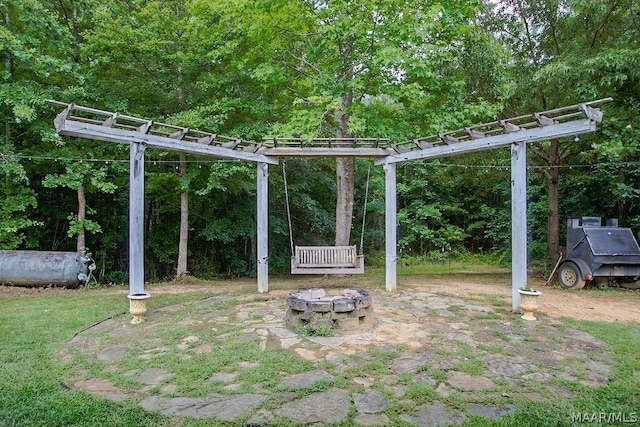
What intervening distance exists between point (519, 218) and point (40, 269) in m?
7.74

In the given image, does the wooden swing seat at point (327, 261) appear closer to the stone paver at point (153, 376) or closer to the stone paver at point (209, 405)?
the stone paver at point (153, 376)

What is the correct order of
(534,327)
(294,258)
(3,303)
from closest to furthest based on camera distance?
(534,327) → (3,303) → (294,258)

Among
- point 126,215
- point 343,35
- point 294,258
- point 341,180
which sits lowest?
point 294,258

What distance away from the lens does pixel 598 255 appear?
6.52 m

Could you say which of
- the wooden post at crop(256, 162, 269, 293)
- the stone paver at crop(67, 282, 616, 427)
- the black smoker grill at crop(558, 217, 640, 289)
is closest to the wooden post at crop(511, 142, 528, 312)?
the stone paver at crop(67, 282, 616, 427)

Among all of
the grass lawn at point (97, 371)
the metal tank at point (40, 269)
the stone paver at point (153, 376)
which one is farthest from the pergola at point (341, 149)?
the metal tank at point (40, 269)

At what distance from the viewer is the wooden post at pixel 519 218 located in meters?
4.86

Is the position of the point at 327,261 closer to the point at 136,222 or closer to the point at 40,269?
the point at 136,222

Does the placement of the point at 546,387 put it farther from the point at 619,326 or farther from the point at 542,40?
the point at 542,40

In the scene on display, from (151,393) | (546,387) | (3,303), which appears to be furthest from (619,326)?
(3,303)

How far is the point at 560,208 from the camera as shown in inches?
375

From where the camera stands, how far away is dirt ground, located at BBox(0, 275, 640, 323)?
5.04 m

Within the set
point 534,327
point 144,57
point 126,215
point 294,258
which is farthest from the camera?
point 126,215

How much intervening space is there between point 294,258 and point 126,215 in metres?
5.08
